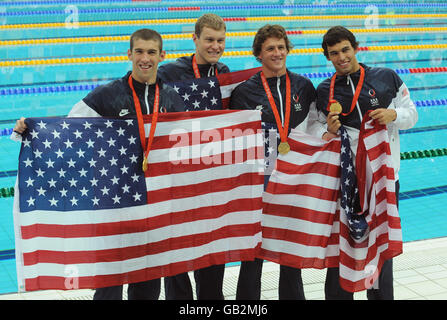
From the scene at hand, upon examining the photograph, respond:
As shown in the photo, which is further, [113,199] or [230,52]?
[230,52]

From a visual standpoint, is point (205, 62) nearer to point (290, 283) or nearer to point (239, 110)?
point (239, 110)

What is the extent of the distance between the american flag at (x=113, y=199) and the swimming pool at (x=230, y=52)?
154 centimetres

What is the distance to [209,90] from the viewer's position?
3664mm

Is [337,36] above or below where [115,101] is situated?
above

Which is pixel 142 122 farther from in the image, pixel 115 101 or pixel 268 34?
pixel 268 34

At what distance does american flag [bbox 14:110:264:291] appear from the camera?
3098 mm

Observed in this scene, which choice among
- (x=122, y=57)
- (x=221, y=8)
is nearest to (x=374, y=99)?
(x=122, y=57)

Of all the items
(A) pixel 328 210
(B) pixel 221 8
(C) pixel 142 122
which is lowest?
(A) pixel 328 210

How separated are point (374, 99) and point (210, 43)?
98cm

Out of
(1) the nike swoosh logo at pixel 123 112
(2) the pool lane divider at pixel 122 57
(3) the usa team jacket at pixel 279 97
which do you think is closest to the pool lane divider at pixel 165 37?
(2) the pool lane divider at pixel 122 57

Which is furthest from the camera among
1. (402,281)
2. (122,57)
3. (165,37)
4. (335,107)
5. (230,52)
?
(165,37)

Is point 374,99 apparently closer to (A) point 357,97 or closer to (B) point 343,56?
(A) point 357,97

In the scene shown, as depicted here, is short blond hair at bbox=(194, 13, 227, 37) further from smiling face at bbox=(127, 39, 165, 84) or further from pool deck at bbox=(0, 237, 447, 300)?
pool deck at bbox=(0, 237, 447, 300)

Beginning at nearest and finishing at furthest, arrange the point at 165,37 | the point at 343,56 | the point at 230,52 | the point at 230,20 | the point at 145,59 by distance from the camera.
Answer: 1. the point at 145,59
2. the point at 343,56
3. the point at 230,52
4. the point at 165,37
5. the point at 230,20
